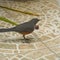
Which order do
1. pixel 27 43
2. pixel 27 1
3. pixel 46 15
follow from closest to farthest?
pixel 27 43, pixel 46 15, pixel 27 1

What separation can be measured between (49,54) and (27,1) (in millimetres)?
630

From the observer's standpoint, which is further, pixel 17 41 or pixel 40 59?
pixel 17 41

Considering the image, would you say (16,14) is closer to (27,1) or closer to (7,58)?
(27,1)

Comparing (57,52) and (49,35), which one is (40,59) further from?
(49,35)

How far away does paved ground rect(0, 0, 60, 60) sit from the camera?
0.90m

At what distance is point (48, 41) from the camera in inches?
39.4

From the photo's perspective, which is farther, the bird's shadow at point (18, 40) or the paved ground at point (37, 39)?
the bird's shadow at point (18, 40)

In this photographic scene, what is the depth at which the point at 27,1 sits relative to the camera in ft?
4.77

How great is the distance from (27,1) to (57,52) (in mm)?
624

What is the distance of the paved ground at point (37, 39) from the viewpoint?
2.97 feet

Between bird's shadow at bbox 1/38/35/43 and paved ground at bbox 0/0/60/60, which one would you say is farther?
bird's shadow at bbox 1/38/35/43

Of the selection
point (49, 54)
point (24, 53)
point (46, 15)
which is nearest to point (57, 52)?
point (49, 54)

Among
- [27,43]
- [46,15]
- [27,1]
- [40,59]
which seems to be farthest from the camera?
[27,1]

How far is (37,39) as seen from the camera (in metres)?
1.02
